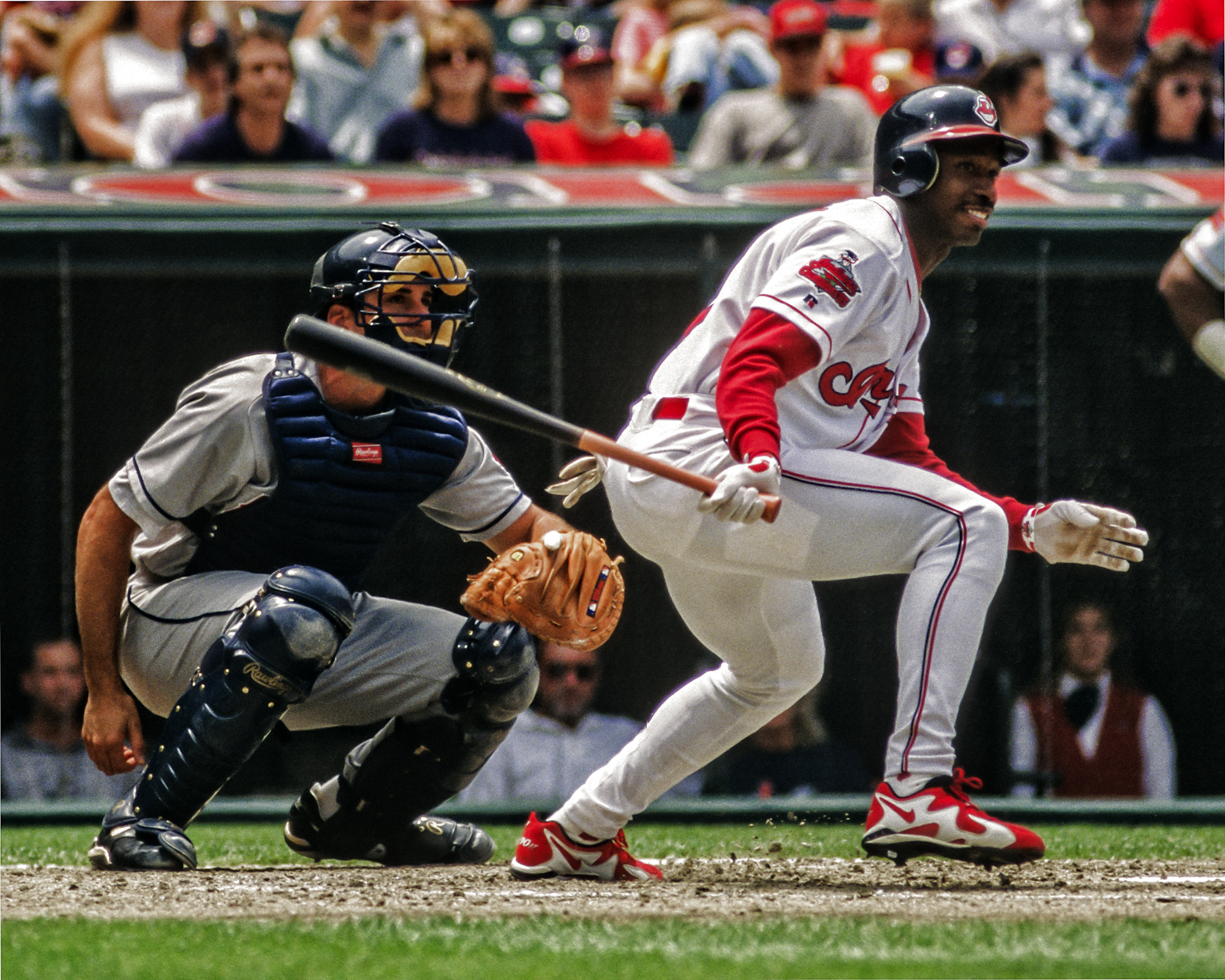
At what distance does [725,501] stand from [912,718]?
0.53 m

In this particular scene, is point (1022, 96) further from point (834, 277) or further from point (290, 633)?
point (290, 633)

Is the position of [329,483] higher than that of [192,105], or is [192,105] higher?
[192,105]

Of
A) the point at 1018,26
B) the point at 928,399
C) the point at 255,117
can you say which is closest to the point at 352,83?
the point at 255,117

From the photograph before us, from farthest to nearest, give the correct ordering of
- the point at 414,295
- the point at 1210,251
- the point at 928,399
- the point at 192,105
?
1. the point at 192,105
2. the point at 928,399
3. the point at 1210,251
4. the point at 414,295

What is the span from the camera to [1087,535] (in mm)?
3021

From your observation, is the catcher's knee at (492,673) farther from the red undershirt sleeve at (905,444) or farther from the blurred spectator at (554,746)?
the blurred spectator at (554,746)

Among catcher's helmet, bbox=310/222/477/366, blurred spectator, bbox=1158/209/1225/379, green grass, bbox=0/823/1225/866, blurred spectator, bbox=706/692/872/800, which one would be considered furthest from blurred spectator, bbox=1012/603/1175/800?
catcher's helmet, bbox=310/222/477/366

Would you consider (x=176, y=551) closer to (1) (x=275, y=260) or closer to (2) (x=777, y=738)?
(1) (x=275, y=260)

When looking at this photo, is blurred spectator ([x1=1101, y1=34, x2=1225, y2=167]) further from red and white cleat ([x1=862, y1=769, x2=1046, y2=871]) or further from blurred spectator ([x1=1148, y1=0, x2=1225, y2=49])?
red and white cleat ([x1=862, y1=769, x2=1046, y2=871])

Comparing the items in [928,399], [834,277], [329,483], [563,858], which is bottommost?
[563,858]

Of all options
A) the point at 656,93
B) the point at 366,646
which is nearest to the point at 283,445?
the point at 366,646

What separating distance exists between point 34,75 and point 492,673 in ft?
16.9

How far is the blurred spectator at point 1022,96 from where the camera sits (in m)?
6.42

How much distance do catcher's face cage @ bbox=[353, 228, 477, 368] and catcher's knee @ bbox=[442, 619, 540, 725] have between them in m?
0.56
